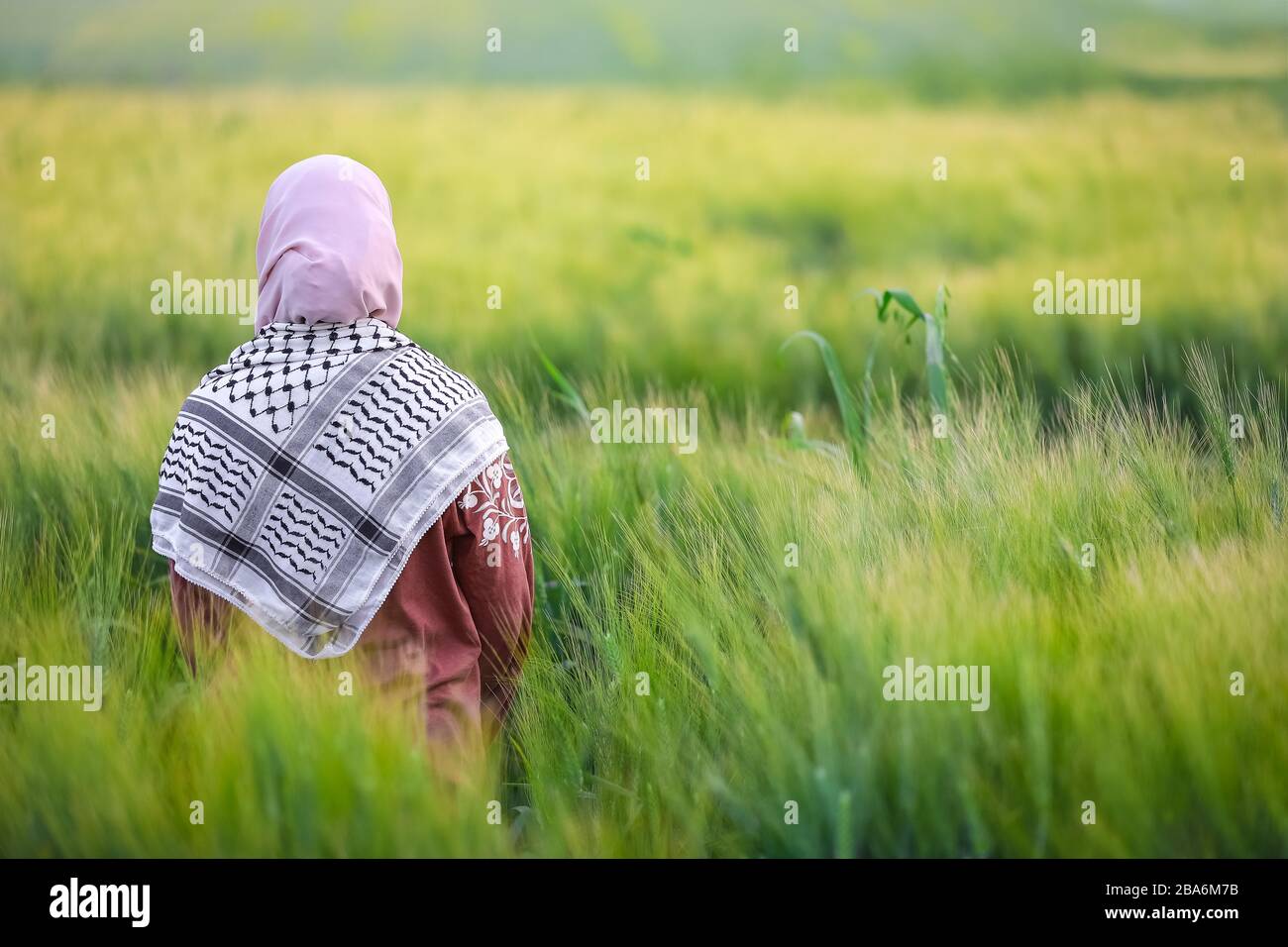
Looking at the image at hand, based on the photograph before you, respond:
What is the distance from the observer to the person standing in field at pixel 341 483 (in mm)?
1646

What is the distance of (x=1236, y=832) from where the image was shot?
1453 millimetres

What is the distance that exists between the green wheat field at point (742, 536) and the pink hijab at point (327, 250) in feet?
1.69

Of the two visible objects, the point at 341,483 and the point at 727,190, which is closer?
the point at 341,483

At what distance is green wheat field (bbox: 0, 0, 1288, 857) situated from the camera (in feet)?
4.84

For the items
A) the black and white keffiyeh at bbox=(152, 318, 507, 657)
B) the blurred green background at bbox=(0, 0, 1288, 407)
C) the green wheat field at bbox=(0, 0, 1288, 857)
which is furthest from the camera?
the blurred green background at bbox=(0, 0, 1288, 407)

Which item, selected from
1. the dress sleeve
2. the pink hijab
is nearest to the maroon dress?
the dress sleeve

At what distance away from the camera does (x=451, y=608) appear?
1.74 m

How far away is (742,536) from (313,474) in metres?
0.88

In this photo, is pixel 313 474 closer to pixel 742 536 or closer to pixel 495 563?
pixel 495 563

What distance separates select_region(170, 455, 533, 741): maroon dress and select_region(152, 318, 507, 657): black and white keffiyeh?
1.8 inches

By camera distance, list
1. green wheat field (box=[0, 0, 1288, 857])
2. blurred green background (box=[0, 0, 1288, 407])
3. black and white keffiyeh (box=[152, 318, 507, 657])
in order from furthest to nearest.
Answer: blurred green background (box=[0, 0, 1288, 407]) → black and white keffiyeh (box=[152, 318, 507, 657]) → green wheat field (box=[0, 0, 1288, 857])

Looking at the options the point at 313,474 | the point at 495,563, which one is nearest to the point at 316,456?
the point at 313,474

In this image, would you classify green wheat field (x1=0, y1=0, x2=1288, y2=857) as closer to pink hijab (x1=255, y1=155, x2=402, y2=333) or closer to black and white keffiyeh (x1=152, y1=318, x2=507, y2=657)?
black and white keffiyeh (x1=152, y1=318, x2=507, y2=657)

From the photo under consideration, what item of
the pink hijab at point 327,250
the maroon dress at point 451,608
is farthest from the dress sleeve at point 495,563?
the pink hijab at point 327,250
